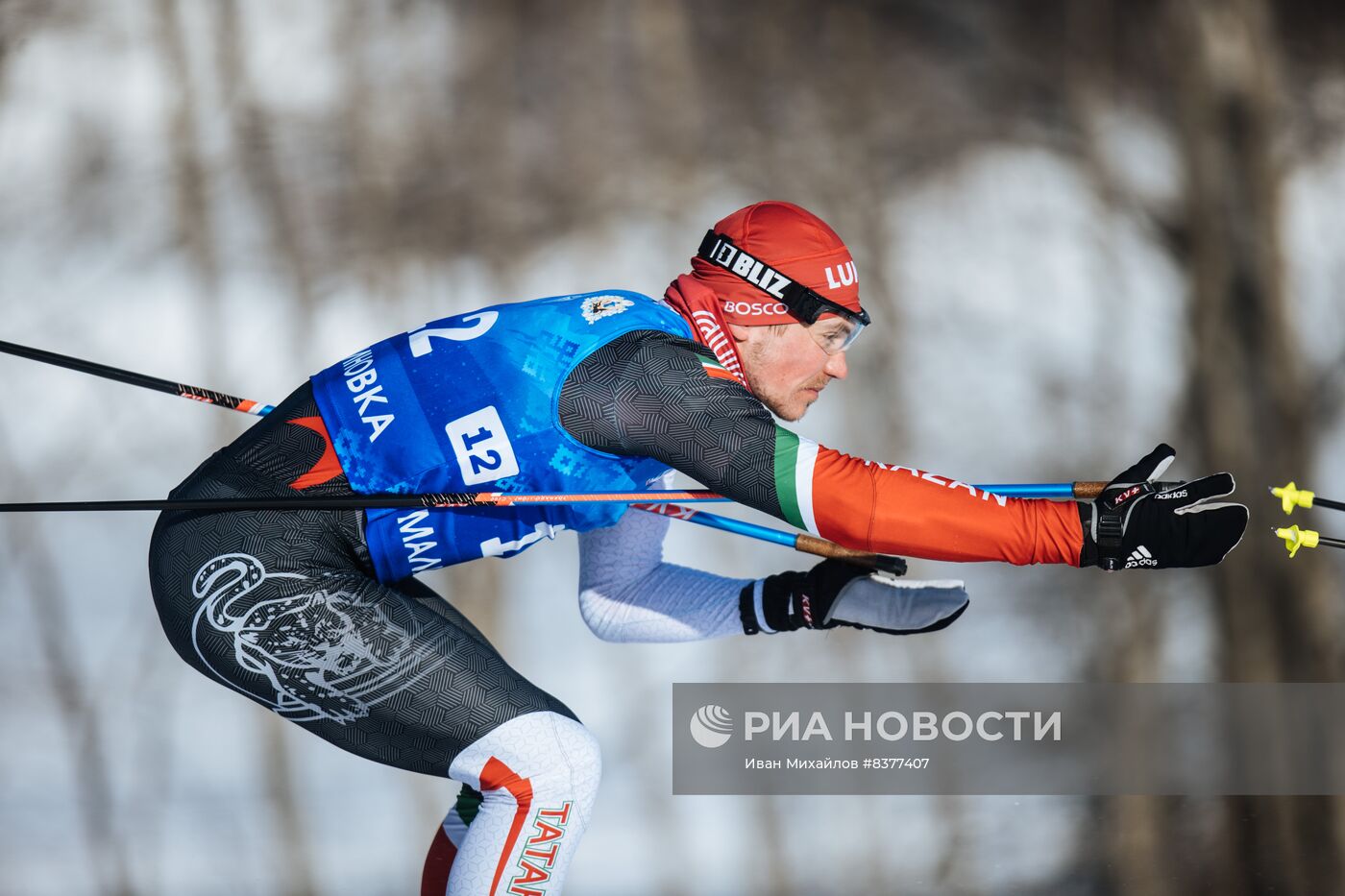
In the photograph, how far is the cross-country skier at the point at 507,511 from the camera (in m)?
1.31

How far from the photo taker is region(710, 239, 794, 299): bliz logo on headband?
5.10 ft

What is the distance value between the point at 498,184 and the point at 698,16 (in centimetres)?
71

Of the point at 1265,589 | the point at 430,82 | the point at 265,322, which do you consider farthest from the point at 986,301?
the point at 265,322

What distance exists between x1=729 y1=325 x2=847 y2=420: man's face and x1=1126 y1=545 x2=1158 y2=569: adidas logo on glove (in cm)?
44

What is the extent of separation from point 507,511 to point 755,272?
1.43 feet

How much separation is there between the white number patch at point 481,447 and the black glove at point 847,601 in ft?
1.91

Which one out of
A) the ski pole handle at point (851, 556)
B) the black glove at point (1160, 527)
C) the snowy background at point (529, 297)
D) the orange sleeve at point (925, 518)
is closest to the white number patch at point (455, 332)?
the orange sleeve at point (925, 518)

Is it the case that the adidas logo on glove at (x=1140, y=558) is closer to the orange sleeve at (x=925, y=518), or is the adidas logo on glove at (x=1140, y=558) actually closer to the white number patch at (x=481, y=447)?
the orange sleeve at (x=925, y=518)

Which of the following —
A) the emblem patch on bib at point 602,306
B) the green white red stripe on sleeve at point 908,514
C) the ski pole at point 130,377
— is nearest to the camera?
the green white red stripe on sleeve at point 908,514

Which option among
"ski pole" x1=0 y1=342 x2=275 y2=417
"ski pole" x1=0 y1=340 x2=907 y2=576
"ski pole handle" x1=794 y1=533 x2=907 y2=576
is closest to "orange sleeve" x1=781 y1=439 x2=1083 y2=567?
"ski pole" x1=0 y1=340 x2=907 y2=576

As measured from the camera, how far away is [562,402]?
137 cm

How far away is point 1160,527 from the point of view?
1323 millimetres

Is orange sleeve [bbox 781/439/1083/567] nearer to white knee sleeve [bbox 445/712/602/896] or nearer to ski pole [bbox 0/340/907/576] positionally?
ski pole [bbox 0/340/907/576]

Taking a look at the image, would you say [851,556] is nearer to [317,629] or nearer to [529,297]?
[317,629]
